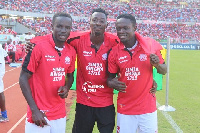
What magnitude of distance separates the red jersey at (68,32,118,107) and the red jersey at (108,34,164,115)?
0.26 meters

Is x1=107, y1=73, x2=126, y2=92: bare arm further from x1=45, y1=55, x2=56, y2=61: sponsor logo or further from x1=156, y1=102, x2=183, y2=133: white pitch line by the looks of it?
x1=156, y1=102, x2=183, y2=133: white pitch line

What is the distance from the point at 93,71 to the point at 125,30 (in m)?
0.77

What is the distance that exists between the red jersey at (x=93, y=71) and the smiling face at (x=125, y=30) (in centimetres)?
41

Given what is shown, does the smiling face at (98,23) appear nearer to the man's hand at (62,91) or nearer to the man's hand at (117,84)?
the man's hand at (117,84)

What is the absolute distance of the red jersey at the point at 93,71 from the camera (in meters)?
3.65

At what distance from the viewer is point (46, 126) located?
3.03m

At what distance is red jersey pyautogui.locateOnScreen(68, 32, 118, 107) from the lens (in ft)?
12.0

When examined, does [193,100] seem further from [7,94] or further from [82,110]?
[7,94]

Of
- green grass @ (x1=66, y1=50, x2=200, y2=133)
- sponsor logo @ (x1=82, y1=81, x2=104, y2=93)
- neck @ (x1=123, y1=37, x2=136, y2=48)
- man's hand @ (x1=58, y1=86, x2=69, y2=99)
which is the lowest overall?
green grass @ (x1=66, y1=50, x2=200, y2=133)

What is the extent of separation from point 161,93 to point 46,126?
7.24 m

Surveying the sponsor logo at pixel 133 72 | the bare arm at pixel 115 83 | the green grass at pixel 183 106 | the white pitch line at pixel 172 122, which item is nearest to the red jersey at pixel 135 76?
the sponsor logo at pixel 133 72

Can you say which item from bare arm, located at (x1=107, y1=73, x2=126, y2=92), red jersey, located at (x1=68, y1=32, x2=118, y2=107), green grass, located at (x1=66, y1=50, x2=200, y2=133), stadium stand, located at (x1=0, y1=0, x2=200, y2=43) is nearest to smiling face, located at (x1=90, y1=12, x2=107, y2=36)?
red jersey, located at (x1=68, y1=32, x2=118, y2=107)

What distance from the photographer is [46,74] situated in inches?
120

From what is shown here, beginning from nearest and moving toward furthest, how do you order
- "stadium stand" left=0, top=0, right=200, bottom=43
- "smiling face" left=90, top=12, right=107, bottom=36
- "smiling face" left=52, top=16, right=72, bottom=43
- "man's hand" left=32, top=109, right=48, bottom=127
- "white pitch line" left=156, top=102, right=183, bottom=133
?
"man's hand" left=32, top=109, right=48, bottom=127
"smiling face" left=52, top=16, right=72, bottom=43
"smiling face" left=90, top=12, right=107, bottom=36
"white pitch line" left=156, top=102, right=183, bottom=133
"stadium stand" left=0, top=0, right=200, bottom=43
